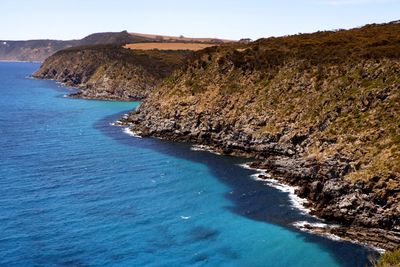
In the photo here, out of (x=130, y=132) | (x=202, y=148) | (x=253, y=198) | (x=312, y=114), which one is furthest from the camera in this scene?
(x=130, y=132)

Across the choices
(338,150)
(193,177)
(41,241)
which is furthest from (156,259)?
(338,150)

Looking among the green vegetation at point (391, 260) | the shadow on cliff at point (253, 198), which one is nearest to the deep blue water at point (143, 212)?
the shadow on cliff at point (253, 198)

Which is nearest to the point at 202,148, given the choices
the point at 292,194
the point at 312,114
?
the point at 312,114

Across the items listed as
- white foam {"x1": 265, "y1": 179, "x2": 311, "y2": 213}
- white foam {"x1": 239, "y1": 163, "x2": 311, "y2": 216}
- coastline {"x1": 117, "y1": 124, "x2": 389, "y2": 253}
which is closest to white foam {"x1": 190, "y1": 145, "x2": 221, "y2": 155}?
coastline {"x1": 117, "y1": 124, "x2": 389, "y2": 253}

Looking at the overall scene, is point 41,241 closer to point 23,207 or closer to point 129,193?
point 23,207

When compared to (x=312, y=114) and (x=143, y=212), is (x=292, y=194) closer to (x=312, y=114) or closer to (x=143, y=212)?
(x=312, y=114)

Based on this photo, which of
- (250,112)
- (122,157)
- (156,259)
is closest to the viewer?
(156,259)
